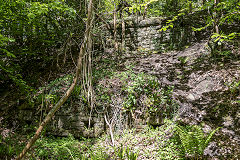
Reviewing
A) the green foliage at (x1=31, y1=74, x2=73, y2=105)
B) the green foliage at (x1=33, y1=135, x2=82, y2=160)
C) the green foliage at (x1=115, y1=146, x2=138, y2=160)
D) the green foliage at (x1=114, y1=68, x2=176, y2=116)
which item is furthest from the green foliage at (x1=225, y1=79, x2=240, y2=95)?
the green foliage at (x1=31, y1=74, x2=73, y2=105)

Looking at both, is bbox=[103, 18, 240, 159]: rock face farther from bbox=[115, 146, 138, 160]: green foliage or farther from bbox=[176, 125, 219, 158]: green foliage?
bbox=[115, 146, 138, 160]: green foliage

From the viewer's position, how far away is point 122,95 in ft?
13.4

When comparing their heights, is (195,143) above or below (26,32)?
below

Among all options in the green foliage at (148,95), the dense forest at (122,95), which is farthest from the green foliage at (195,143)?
the green foliage at (148,95)

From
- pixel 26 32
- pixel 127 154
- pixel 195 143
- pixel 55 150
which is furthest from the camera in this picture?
pixel 26 32

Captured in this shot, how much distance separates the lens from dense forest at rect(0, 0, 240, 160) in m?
2.58

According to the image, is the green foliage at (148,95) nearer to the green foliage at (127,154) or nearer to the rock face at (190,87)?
the rock face at (190,87)

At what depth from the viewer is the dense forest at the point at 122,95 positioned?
2584 mm

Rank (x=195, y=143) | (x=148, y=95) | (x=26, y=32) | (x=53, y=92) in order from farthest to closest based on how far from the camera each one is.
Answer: (x=26, y=32)
(x=53, y=92)
(x=148, y=95)
(x=195, y=143)

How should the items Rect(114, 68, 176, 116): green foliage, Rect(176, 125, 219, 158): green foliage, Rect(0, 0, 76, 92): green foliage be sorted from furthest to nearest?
1. Rect(0, 0, 76, 92): green foliage
2. Rect(114, 68, 176, 116): green foliage
3. Rect(176, 125, 219, 158): green foliage

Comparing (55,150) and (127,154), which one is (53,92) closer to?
(55,150)

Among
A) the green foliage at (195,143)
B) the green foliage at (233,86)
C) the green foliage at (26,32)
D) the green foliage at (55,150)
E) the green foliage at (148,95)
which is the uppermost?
the green foliage at (26,32)

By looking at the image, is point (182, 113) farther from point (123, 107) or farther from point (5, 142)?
point (5, 142)

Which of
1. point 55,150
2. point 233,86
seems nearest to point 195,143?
point 233,86
